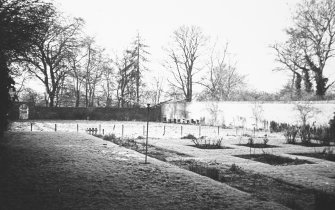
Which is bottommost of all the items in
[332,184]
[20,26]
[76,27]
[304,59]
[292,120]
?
[332,184]

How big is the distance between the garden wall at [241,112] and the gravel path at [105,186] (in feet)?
60.7

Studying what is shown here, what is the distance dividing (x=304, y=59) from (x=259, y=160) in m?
32.0

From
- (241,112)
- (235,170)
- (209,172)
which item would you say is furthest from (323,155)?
(241,112)

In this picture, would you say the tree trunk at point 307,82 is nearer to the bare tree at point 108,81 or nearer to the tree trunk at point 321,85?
the tree trunk at point 321,85

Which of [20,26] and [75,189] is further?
[20,26]

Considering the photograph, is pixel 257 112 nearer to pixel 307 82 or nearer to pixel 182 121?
pixel 307 82

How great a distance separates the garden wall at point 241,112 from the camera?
24.1 metres

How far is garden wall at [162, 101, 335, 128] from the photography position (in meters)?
24.1

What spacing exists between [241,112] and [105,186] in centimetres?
2636

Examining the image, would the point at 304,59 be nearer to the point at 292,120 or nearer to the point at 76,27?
the point at 292,120

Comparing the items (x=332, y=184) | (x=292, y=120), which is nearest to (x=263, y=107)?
(x=292, y=120)

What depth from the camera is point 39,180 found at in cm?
718

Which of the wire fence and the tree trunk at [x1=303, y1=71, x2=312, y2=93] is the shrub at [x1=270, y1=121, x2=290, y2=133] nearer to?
the wire fence

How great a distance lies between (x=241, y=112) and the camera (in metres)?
31.6
